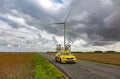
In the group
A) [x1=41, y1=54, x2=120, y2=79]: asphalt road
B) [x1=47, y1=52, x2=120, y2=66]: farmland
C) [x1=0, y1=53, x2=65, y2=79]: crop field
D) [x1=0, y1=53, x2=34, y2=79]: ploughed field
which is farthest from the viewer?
[x1=47, y1=52, x2=120, y2=66]: farmland

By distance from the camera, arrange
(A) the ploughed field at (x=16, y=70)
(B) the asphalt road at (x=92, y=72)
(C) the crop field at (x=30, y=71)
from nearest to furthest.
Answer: (C) the crop field at (x=30, y=71), (B) the asphalt road at (x=92, y=72), (A) the ploughed field at (x=16, y=70)

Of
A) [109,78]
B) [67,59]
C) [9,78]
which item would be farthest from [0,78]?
[67,59]

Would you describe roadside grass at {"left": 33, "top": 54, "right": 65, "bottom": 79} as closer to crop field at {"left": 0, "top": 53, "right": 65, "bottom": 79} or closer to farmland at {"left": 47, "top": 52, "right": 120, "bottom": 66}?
crop field at {"left": 0, "top": 53, "right": 65, "bottom": 79}

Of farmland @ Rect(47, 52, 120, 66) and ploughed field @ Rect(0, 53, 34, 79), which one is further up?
farmland @ Rect(47, 52, 120, 66)

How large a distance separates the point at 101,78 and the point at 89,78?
79 cm

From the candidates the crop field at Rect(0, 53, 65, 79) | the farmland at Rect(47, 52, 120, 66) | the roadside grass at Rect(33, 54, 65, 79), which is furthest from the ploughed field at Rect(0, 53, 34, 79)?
the farmland at Rect(47, 52, 120, 66)

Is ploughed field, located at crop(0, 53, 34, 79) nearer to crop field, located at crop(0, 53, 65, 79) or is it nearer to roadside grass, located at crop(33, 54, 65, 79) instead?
crop field, located at crop(0, 53, 65, 79)

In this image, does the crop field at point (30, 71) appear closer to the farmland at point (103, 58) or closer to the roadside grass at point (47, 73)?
the roadside grass at point (47, 73)

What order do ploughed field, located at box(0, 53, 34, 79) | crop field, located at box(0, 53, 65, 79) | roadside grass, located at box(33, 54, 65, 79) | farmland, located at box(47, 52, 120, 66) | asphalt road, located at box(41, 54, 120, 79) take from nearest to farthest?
roadside grass, located at box(33, 54, 65, 79) < crop field, located at box(0, 53, 65, 79) < asphalt road, located at box(41, 54, 120, 79) < ploughed field, located at box(0, 53, 34, 79) < farmland, located at box(47, 52, 120, 66)

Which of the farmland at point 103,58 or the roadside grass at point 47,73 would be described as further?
the farmland at point 103,58

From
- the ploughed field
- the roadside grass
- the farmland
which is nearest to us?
the roadside grass

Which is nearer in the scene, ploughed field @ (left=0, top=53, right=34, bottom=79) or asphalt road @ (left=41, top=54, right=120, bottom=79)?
asphalt road @ (left=41, top=54, right=120, bottom=79)

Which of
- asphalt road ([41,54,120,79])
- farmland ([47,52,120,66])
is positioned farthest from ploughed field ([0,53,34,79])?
farmland ([47,52,120,66])

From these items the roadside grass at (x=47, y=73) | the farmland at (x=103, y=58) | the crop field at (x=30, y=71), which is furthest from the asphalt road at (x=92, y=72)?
the farmland at (x=103, y=58)
